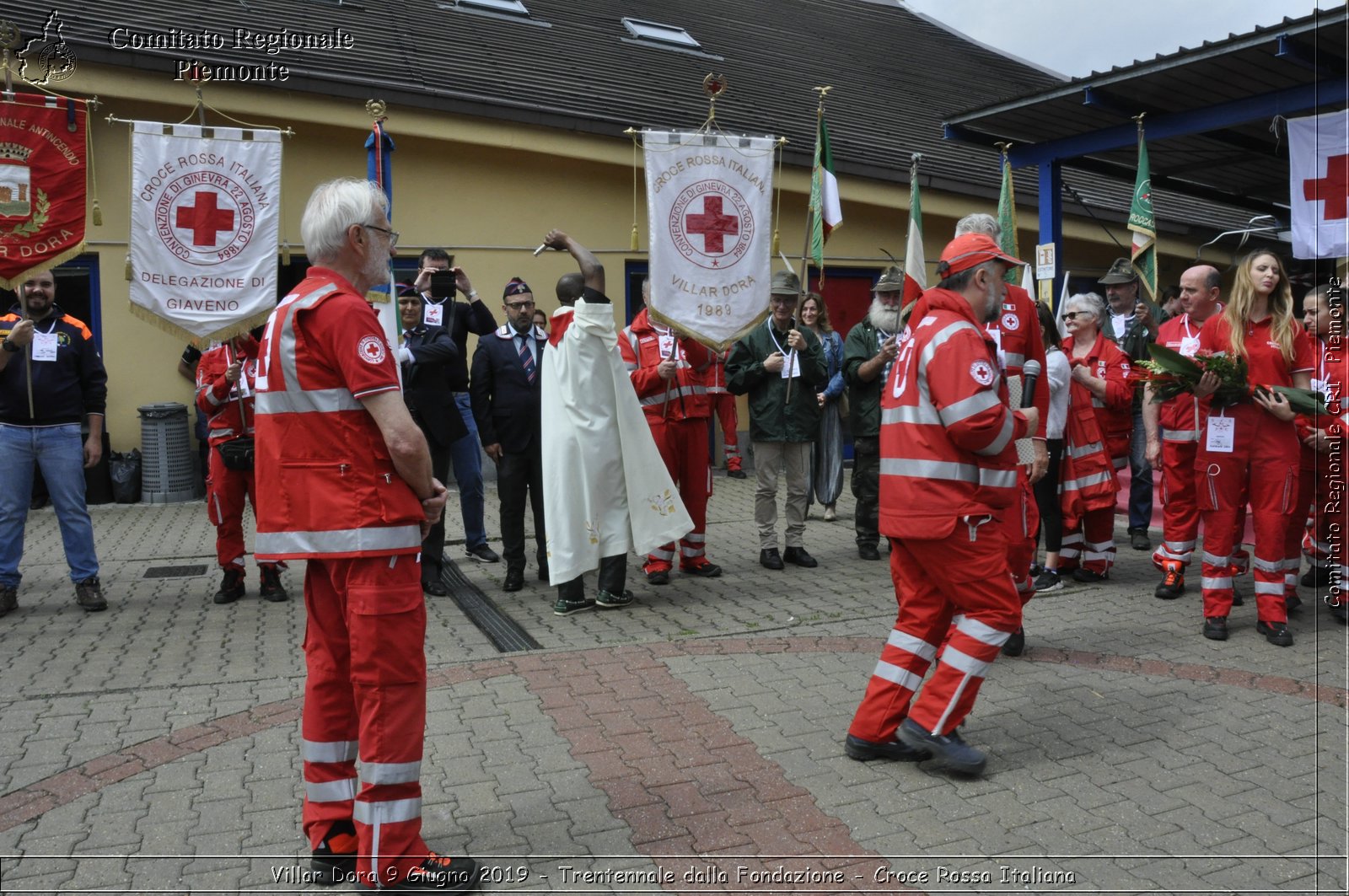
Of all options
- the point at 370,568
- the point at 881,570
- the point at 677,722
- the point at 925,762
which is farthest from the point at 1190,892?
the point at 881,570

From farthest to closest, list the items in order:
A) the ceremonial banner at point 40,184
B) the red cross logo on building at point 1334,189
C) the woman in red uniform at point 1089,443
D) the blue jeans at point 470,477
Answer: the blue jeans at point 470,477
the woman in red uniform at point 1089,443
the ceremonial banner at point 40,184
the red cross logo on building at point 1334,189

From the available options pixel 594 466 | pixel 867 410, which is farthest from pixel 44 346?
pixel 867 410

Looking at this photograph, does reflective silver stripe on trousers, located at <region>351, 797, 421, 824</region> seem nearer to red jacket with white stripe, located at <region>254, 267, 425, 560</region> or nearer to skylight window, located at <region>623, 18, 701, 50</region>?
red jacket with white stripe, located at <region>254, 267, 425, 560</region>

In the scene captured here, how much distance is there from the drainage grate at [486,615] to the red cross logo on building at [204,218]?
9.52ft

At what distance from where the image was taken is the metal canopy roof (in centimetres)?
916

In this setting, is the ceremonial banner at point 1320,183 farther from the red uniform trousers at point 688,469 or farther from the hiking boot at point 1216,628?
the red uniform trousers at point 688,469

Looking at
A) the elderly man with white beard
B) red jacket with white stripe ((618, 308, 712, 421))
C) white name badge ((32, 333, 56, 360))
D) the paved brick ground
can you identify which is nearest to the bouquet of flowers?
the paved brick ground

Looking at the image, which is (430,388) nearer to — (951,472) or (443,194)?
(951,472)

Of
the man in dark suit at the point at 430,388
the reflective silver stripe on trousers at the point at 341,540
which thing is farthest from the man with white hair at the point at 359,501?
the man in dark suit at the point at 430,388

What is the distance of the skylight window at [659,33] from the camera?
18.3 metres

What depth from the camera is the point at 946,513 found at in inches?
175

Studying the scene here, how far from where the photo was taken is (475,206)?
44.3 ft

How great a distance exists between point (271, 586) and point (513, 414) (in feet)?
6.89

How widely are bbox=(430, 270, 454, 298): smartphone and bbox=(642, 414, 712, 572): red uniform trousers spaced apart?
174 centimetres
